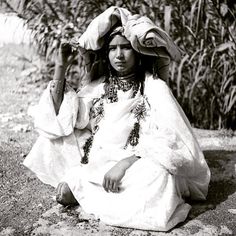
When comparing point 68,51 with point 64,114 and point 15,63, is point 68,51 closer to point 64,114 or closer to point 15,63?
point 64,114

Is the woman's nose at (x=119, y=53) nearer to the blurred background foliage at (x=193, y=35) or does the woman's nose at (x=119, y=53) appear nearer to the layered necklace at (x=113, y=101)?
the layered necklace at (x=113, y=101)

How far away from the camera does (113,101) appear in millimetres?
2770

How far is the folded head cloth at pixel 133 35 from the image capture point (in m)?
2.49

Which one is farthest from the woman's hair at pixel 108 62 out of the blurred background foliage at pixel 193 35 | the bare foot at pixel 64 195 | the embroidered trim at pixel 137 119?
the blurred background foliage at pixel 193 35

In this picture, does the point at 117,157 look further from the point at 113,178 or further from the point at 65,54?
the point at 65,54

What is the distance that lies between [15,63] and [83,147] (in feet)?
10.4

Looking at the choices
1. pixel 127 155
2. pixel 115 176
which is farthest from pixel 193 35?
pixel 115 176

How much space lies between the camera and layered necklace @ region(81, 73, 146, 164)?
2.69 metres

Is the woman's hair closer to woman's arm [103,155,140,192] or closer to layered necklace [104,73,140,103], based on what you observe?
layered necklace [104,73,140,103]

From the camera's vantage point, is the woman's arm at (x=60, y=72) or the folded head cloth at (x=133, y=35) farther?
the woman's arm at (x=60, y=72)

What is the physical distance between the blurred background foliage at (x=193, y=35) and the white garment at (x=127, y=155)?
119cm

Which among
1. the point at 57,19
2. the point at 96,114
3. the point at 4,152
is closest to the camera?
the point at 96,114


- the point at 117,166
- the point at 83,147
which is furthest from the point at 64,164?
the point at 117,166

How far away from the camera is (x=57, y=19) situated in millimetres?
4367
